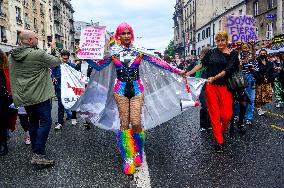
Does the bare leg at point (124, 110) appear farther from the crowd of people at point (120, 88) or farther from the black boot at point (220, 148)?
the black boot at point (220, 148)

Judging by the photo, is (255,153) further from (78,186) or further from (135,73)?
(78,186)

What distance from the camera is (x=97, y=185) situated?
412cm

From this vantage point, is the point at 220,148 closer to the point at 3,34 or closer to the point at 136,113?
the point at 136,113

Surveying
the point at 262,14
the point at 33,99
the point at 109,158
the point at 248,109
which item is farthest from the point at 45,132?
the point at 262,14

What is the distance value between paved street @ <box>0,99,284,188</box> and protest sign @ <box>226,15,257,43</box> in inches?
104

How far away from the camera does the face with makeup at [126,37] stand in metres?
4.94

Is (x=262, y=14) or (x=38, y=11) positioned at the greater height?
(x=38, y=11)

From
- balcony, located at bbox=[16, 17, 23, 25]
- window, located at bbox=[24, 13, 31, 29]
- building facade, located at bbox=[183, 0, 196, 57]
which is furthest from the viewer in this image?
building facade, located at bbox=[183, 0, 196, 57]

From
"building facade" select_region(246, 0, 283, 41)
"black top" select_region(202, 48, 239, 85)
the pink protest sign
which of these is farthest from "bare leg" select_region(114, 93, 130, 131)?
"building facade" select_region(246, 0, 283, 41)

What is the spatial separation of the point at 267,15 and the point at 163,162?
3144 cm

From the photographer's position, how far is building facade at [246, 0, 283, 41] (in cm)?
3064

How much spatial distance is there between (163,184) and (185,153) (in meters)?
1.44

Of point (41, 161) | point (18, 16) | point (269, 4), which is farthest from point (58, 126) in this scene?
point (18, 16)

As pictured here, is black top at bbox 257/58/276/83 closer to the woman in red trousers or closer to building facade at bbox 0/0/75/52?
the woman in red trousers
